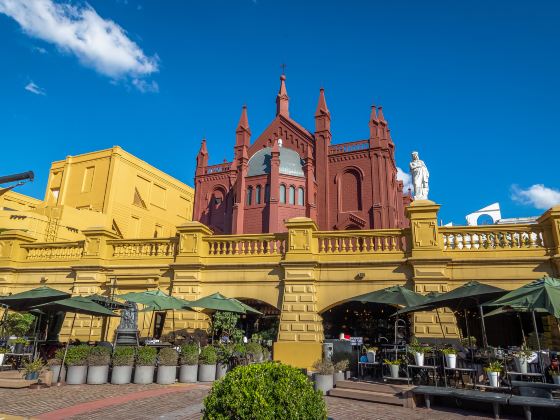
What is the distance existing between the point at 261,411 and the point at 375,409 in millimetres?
4711

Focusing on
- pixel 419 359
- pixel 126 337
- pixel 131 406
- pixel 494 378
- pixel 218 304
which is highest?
pixel 218 304

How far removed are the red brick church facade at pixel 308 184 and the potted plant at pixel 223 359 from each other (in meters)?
24.9

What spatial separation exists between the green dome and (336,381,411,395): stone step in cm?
3038

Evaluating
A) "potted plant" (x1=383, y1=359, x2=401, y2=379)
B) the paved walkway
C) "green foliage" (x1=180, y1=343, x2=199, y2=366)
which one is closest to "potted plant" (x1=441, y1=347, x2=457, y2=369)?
"potted plant" (x1=383, y1=359, x2=401, y2=379)

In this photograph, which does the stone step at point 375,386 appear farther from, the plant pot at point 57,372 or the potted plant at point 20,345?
the potted plant at point 20,345

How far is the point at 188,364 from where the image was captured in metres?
11.7

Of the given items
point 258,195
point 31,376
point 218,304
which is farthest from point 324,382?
point 258,195

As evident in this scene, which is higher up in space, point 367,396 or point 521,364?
point 521,364

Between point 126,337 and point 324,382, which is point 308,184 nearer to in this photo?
point 126,337

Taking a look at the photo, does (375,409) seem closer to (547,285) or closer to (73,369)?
(547,285)

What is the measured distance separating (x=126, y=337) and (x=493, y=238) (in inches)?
498

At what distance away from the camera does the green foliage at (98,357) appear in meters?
11.3

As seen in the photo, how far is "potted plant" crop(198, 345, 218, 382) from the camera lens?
11.9 meters

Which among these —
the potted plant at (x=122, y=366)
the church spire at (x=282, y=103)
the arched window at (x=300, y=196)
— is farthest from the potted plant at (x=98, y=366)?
the church spire at (x=282, y=103)
